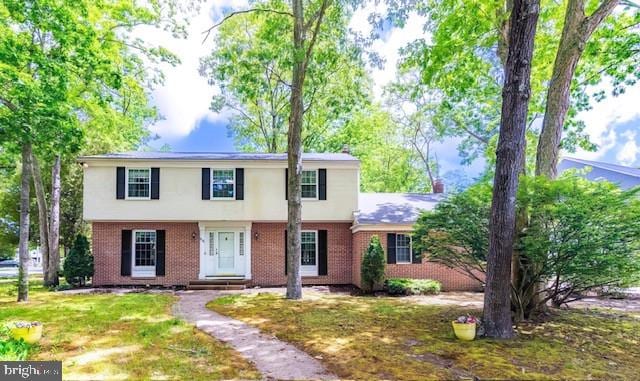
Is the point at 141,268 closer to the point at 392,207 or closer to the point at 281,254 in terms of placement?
the point at 281,254

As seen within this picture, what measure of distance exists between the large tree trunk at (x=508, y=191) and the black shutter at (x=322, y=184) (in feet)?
31.0

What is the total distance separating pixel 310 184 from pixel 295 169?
393cm

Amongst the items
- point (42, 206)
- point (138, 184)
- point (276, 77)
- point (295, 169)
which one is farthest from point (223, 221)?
point (276, 77)

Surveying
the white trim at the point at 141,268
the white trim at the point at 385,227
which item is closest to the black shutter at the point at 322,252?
the white trim at the point at 385,227

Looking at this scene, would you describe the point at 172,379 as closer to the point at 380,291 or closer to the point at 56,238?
the point at 380,291

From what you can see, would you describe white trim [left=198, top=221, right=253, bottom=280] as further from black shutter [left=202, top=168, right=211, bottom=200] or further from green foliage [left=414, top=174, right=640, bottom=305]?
green foliage [left=414, top=174, right=640, bottom=305]

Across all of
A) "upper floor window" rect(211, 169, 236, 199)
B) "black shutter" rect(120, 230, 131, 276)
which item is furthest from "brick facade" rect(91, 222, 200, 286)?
"upper floor window" rect(211, 169, 236, 199)

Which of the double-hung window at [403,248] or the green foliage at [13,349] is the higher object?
the double-hung window at [403,248]

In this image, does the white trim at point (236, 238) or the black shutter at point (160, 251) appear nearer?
the black shutter at point (160, 251)

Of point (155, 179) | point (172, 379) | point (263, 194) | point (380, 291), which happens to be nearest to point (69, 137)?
point (155, 179)

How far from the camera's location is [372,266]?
14.1 m

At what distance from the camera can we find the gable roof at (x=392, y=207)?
50.1 ft

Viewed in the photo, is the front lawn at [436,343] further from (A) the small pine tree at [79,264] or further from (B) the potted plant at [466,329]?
(A) the small pine tree at [79,264]

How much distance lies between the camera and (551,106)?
966 centimetres
